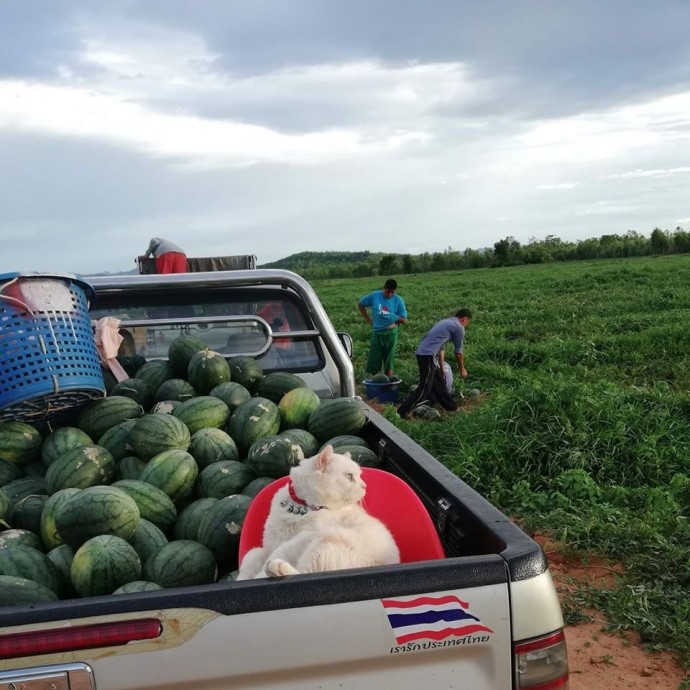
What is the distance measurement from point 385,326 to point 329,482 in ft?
32.0

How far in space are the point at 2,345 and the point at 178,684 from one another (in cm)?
226

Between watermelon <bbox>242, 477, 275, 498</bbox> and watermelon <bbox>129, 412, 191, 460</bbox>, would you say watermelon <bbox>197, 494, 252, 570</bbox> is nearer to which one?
watermelon <bbox>242, 477, 275, 498</bbox>

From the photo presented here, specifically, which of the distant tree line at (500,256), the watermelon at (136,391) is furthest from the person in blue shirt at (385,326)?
the distant tree line at (500,256)

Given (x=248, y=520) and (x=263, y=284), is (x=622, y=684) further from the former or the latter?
(x=263, y=284)

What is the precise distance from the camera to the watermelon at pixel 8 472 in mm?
3456

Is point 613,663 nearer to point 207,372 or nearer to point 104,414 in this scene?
point 207,372

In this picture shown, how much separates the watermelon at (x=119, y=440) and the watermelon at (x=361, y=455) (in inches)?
40.9

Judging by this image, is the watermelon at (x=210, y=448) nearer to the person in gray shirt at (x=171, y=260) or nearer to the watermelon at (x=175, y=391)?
the watermelon at (x=175, y=391)

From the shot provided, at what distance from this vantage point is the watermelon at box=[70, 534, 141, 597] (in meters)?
2.46

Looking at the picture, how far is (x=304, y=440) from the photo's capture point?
358 centimetres

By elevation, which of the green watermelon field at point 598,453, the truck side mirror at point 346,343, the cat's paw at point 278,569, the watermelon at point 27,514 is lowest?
the green watermelon field at point 598,453

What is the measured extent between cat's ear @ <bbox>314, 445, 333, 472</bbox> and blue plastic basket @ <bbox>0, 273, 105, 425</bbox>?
168 centimetres

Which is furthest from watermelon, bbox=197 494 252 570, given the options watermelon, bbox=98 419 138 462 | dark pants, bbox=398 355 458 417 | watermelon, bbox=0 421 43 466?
dark pants, bbox=398 355 458 417

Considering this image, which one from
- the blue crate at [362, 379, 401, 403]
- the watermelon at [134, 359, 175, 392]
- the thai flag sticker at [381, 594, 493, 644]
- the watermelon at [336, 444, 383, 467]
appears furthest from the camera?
the blue crate at [362, 379, 401, 403]
